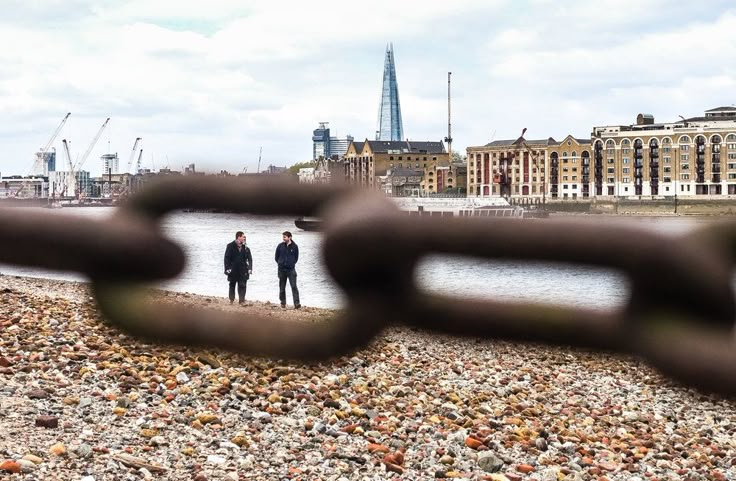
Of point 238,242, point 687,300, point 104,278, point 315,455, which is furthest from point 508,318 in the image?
point 315,455

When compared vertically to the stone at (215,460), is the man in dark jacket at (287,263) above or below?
above

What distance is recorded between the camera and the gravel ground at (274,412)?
857 millimetres

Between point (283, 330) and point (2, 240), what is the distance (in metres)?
0.28

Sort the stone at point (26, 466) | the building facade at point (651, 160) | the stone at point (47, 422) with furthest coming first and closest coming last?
the building facade at point (651, 160) → the stone at point (47, 422) → the stone at point (26, 466)

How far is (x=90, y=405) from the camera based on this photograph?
1.48m

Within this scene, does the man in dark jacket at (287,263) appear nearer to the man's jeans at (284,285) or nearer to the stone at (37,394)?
the man's jeans at (284,285)

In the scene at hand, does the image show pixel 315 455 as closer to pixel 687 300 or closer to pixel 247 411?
pixel 247 411

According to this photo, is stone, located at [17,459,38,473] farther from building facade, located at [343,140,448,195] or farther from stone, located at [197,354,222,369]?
building facade, located at [343,140,448,195]

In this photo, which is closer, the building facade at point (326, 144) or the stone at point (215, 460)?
the building facade at point (326, 144)

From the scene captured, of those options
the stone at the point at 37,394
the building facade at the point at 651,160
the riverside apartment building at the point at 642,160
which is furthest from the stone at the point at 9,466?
the building facade at the point at 651,160

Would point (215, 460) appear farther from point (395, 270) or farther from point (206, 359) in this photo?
point (395, 270)

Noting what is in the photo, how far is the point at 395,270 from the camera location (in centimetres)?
59

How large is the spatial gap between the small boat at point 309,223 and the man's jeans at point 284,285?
58 millimetres

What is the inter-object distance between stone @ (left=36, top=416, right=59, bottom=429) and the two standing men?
0.83 meters
